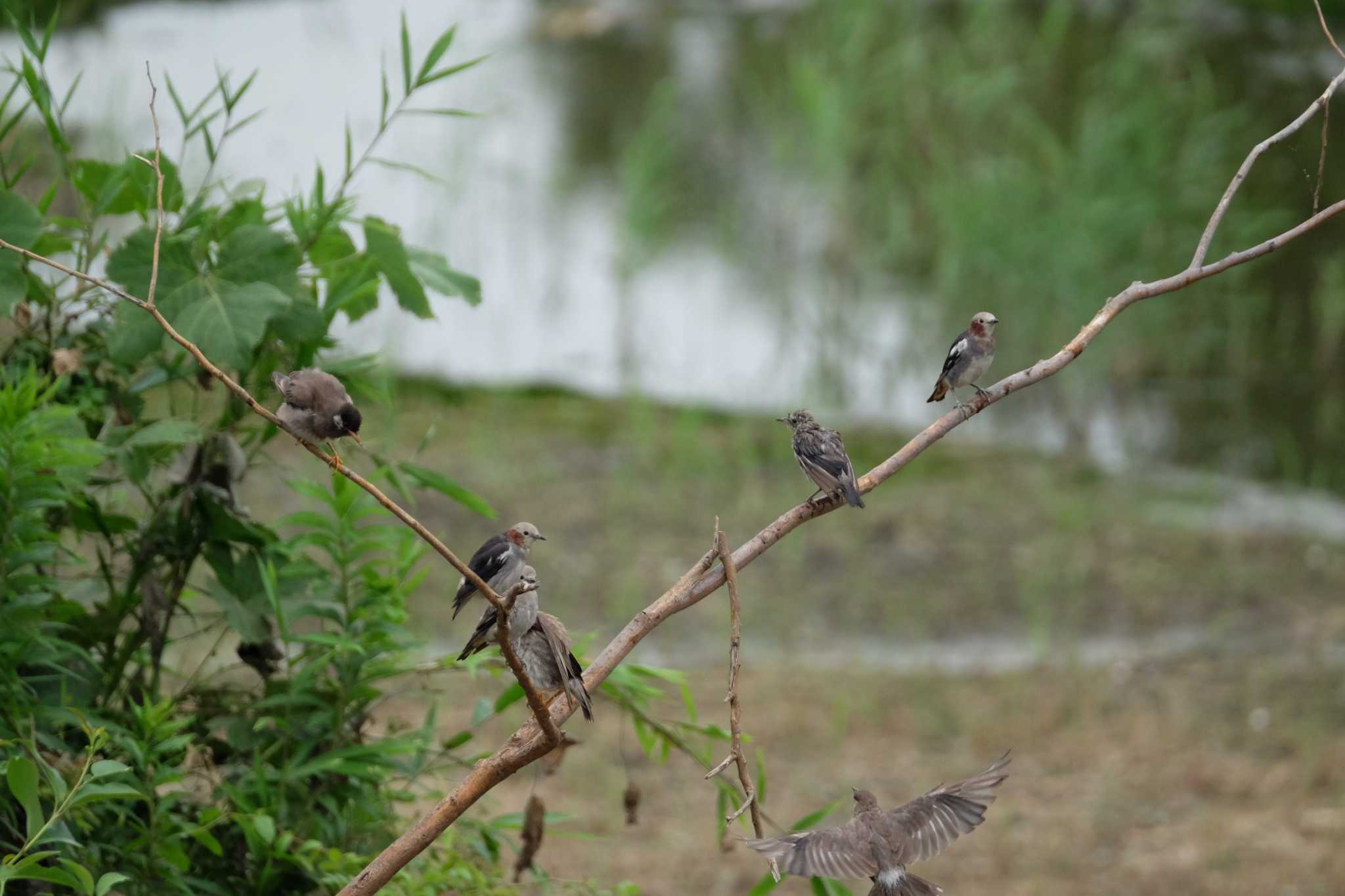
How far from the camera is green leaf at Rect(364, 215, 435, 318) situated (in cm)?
212

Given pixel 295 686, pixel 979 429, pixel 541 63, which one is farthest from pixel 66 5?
pixel 295 686

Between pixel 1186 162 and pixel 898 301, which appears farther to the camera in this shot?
pixel 898 301

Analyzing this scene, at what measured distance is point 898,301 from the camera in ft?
24.4

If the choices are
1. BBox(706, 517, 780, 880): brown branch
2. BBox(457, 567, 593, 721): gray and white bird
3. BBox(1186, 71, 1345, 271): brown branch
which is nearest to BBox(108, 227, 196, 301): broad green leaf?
BBox(457, 567, 593, 721): gray and white bird

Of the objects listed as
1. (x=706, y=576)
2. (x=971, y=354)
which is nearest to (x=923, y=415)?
(x=971, y=354)

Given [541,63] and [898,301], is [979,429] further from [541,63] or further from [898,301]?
[541,63]

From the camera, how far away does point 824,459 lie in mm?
1874

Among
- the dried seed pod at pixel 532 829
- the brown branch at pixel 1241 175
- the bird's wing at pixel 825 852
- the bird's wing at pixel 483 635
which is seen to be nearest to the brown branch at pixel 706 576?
the brown branch at pixel 1241 175

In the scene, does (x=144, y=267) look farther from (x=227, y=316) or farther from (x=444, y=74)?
(x=444, y=74)

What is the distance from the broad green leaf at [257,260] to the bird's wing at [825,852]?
3.78ft

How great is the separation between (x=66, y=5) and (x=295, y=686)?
5.27 metres

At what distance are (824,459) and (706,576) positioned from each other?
0.48 meters

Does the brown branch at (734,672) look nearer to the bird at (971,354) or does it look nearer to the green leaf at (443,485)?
the green leaf at (443,485)

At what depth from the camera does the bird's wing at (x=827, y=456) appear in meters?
1.83
